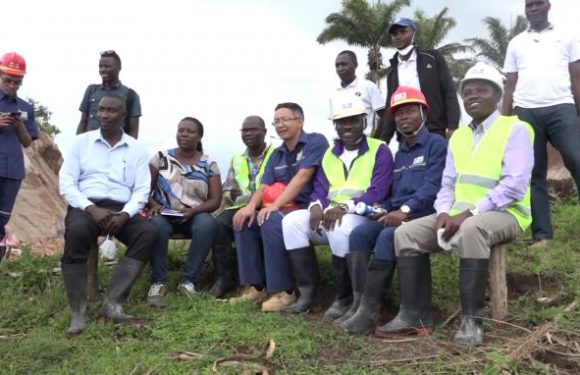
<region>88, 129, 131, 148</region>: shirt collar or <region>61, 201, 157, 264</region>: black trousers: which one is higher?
<region>88, 129, 131, 148</region>: shirt collar

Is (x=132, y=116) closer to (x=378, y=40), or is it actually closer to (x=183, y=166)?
(x=183, y=166)

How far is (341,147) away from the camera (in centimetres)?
533

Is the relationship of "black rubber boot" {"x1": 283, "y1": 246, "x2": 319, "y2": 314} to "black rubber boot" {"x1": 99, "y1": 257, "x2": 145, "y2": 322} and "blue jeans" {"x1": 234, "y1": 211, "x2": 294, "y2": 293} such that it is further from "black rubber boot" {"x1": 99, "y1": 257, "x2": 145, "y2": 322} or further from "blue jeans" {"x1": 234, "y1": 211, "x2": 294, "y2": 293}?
"black rubber boot" {"x1": 99, "y1": 257, "x2": 145, "y2": 322}

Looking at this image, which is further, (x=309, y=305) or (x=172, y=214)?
(x=172, y=214)

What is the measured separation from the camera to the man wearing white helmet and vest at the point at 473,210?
408cm

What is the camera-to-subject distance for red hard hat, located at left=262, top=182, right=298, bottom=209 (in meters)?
5.57

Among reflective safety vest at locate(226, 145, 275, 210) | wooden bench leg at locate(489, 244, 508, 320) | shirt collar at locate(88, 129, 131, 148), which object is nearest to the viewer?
wooden bench leg at locate(489, 244, 508, 320)

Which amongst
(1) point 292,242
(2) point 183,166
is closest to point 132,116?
(2) point 183,166

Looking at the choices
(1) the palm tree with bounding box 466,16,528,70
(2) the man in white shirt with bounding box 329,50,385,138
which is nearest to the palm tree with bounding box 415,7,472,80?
(1) the palm tree with bounding box 466,16,528,70

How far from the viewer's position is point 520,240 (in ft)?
19.9

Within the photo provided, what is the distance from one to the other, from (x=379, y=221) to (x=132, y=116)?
3.12 meters

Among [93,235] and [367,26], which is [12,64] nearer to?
[93,235]

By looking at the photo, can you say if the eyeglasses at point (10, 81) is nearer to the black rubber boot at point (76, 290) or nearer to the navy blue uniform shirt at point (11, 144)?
the navy blue uniform shirt at point (11, 144)

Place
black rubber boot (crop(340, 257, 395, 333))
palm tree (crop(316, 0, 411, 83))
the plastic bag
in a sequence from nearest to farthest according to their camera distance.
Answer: black rubber boot (crop(340, 257, 395, 333))
the plastic bag
palm tree (crop(316, 0, 411, 83))
